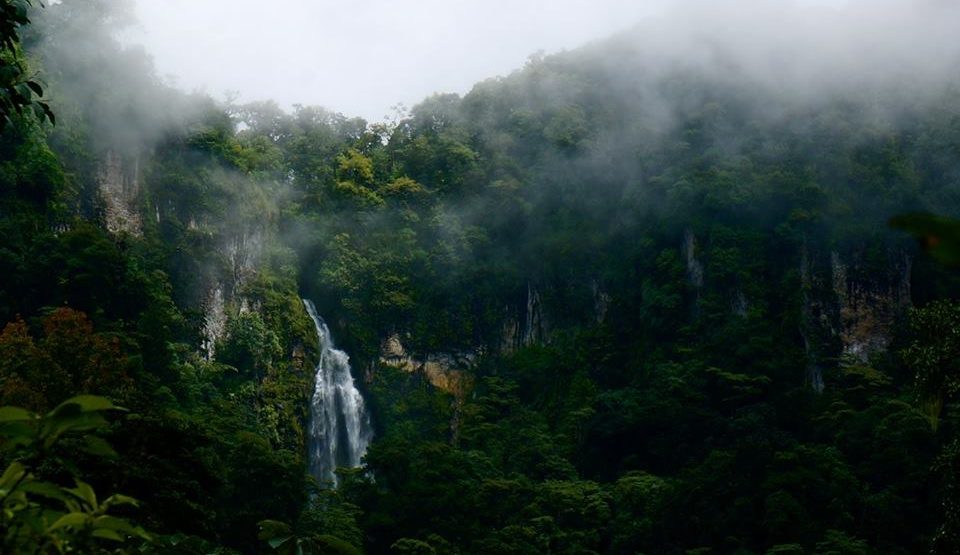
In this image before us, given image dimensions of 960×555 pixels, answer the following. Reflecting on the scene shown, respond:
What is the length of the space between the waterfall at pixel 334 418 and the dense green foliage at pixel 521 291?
0.59 m

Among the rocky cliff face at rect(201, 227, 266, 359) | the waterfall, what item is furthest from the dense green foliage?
the waterfall

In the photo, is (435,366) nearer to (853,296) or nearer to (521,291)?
(521,291)

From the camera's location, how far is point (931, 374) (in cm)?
871

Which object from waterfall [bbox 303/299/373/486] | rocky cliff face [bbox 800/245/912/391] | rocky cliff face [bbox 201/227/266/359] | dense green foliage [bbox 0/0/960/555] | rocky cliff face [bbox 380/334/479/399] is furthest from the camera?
rocky cliff face [bbox 380/334/479/399]

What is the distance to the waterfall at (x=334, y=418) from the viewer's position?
97.5 feet

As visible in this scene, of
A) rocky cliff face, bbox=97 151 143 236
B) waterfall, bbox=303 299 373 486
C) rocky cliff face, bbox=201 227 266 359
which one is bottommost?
waterfall, bbox=303 299 373 486

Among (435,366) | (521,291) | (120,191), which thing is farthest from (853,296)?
(120,191)

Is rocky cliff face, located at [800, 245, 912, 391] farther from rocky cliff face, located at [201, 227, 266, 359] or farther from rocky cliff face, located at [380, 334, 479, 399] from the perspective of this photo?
rocky cliff face, located at [201, 227, 266, 359]

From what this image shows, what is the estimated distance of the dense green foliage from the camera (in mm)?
21422

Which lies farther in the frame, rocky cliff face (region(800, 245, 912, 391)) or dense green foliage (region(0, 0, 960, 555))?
rocky cliff face (region(800, 245, 912, 391))

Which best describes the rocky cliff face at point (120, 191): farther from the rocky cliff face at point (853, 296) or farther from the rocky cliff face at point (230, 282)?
the rocky cliff face at point (853, 296)

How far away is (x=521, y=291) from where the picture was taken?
34.2 metres

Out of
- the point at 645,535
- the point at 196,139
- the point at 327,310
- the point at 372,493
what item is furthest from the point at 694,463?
the point at 196,139

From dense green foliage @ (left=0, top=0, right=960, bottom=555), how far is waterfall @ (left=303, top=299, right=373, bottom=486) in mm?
590
